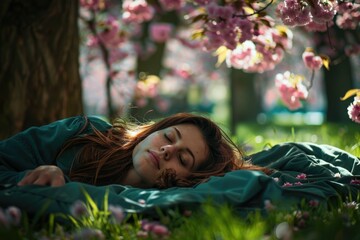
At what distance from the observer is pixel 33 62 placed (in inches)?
176

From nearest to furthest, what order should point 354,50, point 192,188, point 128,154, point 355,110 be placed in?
point 192,188
point 128,154
point 355,110
point 354,50

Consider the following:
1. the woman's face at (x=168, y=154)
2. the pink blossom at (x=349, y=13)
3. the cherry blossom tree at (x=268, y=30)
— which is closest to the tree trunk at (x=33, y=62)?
the cherry blossom tree at (x=268, y=30)

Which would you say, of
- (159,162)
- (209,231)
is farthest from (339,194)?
(209,231)

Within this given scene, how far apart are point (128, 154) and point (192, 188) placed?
0.55m

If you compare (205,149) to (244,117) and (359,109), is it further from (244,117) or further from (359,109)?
(244,117)

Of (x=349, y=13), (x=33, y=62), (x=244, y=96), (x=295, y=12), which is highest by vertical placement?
(x=295, y=12)

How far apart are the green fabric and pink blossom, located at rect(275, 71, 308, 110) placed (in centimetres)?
98

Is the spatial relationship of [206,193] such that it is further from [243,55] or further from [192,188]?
[243,55]

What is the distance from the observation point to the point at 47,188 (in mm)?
2617

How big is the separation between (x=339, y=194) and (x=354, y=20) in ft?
6.95

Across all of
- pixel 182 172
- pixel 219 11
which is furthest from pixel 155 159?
pixel 219 11

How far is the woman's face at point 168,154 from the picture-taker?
310cm

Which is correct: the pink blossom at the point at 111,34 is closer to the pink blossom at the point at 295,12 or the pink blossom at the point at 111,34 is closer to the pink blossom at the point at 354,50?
the pink blossom at the point at 354,50

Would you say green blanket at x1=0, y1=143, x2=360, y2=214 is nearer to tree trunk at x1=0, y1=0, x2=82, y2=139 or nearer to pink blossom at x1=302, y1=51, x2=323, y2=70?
pink blossom at x1=302, y1=51, x2=323, y2=70
